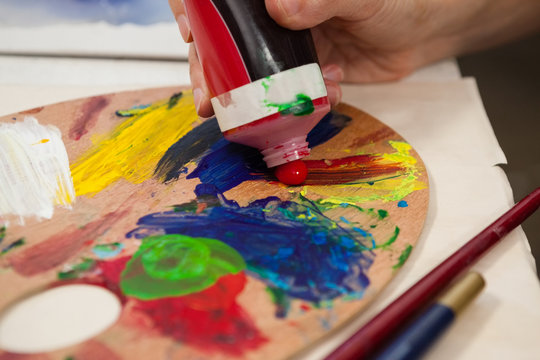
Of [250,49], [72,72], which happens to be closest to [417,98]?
[250,49]

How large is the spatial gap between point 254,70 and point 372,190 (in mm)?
224

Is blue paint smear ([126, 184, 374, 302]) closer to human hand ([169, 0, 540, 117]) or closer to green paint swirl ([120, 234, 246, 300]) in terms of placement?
green paint swirl ([120, 234, 246, 300])

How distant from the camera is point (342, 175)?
670 mm

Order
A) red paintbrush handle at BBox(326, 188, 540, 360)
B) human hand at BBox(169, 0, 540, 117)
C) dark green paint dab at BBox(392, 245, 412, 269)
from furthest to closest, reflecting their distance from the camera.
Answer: human hand at BBox(169, 0, 540, 117)
dark green paint dab at BBox(392, 245, 412, 269)
red paintbrush handle at BBox(326, 188, 540, 360)

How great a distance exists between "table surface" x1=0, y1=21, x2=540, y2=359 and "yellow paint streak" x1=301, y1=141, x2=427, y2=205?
0.12 ft

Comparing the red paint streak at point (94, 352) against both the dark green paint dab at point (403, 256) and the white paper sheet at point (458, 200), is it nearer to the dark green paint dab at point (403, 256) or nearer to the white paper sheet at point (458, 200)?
the white paper sheet at point (458, 200)

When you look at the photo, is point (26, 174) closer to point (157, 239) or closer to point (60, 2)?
point (157, 239)

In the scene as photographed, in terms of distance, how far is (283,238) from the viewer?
542 millimetres

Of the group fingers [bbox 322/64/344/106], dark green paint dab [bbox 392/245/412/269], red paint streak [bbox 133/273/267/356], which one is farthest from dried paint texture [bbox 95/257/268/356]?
fingers [bbox 322/64/344/106]

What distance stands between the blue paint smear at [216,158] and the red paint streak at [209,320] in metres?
0.19

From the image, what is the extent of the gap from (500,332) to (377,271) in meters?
0.13

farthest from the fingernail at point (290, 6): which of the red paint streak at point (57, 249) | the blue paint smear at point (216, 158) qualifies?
the red paint streak at point (57, 249)

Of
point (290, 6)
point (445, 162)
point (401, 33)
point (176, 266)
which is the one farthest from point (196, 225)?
point (401, 33)

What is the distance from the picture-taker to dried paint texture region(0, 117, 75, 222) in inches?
23.5
